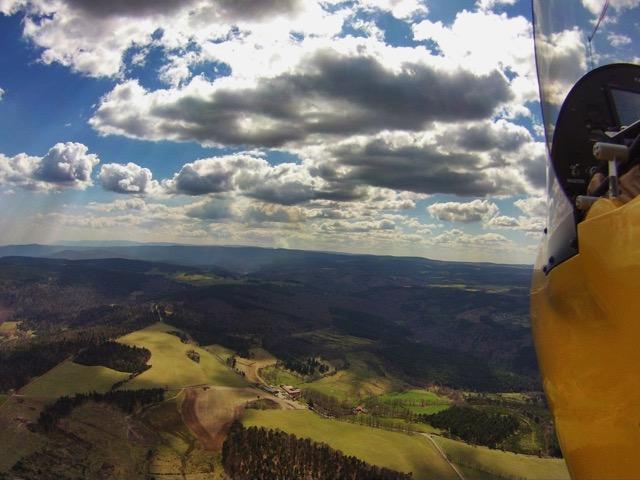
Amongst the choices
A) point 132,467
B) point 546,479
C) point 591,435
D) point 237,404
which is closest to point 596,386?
point 591,435

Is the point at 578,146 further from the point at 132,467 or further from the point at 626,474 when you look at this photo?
the point at 132,467

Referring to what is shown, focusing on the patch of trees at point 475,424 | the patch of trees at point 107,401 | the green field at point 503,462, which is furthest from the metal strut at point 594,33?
the patch of trees at point 475,424

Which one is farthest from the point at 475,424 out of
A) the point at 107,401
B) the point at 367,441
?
the point at 107,401

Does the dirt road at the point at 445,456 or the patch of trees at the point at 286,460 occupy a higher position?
the patch of trees at the point at 286,460

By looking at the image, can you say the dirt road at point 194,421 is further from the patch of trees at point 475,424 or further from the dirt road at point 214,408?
the patch of trees at point 475,424

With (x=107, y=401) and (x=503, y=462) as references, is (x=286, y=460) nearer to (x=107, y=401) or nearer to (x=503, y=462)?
(x=503, y=462)

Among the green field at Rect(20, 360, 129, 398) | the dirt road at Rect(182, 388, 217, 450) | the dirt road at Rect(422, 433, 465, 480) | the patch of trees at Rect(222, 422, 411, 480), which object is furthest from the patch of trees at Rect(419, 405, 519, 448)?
the green field at Rect(20, 360, 129, 398)
